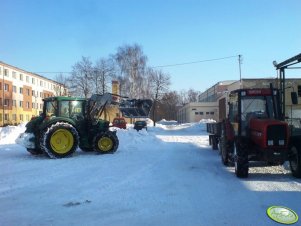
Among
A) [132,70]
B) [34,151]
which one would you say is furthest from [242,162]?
[132,70]

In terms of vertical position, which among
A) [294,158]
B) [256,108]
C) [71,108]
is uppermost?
[71,108]

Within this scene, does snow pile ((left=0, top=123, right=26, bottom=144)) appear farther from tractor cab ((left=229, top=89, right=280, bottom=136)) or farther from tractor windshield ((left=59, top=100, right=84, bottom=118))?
tractor cab ((left=229, top=89, right=280, bottom=136))

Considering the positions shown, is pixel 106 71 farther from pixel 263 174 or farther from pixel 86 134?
pixel 263 174

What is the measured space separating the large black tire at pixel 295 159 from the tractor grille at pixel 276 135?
0.69 metres

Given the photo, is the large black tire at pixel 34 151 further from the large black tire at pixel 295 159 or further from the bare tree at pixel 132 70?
the bare tree at pixel 132 70

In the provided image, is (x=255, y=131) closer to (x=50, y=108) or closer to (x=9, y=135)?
(x=50, y=108)

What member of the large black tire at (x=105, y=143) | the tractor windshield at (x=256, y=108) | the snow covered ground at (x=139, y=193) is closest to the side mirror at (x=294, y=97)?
the tractor windshield at (x=256, y=108)

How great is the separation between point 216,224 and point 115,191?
9.92 feet

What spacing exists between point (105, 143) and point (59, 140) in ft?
6.66

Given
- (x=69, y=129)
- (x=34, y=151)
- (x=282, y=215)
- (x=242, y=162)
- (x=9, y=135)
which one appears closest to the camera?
(x=282, y=215)

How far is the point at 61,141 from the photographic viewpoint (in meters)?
15.5

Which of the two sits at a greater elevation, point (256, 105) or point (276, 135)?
point (256, 105)

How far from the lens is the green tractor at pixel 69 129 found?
50.3 feet

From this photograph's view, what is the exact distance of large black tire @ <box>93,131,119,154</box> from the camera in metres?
16.5
